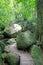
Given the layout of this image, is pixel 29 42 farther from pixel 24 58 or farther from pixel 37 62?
pixel 37 62

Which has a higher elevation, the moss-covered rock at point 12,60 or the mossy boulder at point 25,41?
the mossy boulder at point 25,41

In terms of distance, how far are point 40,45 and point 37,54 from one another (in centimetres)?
149

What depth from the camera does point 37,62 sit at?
7273mm

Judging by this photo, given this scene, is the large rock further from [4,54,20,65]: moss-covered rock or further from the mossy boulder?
[4,54,20,65]: moss-covered rock

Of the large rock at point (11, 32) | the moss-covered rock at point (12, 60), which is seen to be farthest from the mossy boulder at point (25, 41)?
the large rock at point (11, 32)

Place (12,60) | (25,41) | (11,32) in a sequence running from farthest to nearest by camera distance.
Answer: (11,32) < (25,41) < (12,60)

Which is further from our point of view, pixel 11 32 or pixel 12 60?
pixel 11 32

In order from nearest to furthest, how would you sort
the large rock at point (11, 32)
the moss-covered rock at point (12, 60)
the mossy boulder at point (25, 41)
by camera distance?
the moss-covered rock at point (12, 60) → the mossy boulder at point (25, 41) → the large rock at point (11, 32)

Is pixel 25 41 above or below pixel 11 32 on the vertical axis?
above

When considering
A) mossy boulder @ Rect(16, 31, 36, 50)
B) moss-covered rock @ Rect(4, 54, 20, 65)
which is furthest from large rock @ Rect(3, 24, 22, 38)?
moss-covered rock @ Rect(4, 54, 20, 65)

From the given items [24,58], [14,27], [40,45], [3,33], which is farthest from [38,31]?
[14,27]

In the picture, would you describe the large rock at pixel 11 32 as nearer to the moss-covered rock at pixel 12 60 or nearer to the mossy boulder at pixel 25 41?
the mossy boulder at pixel 25 41

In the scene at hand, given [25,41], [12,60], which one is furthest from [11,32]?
[12,60]

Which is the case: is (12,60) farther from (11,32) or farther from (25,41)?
(11,32)
